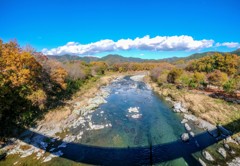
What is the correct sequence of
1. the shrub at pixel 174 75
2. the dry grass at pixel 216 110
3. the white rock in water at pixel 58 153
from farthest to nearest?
1. the shrub at pixel 174 75
2. the dry grass at pixel 216 110
3. the white rock in water at pixel 58 153

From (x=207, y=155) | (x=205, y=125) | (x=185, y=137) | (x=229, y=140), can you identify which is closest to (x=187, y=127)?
(x=205, y=125)

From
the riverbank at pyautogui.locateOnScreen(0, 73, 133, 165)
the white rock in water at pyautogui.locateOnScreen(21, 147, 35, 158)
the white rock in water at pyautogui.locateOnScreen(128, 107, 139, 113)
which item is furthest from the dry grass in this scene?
the white rock in water at pyautogui.locateOnScreen(21, 147, 35, 158)

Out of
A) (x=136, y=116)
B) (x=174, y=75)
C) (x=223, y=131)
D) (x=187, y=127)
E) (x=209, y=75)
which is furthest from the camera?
(x=174, y=75)

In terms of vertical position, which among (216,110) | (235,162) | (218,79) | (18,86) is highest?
(18,86)

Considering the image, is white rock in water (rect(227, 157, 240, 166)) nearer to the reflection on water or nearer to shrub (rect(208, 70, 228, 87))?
the reflection on water

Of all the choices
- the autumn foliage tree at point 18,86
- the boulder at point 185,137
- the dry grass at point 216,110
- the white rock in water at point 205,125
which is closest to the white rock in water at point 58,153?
the autumn foliage tree at point 18,86

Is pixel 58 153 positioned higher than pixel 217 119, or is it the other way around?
pixel 58 153

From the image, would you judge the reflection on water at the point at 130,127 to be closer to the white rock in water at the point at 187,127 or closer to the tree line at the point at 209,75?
the white rock in water at the point at 187,127

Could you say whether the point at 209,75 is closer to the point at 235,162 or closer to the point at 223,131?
the point at 223,131
